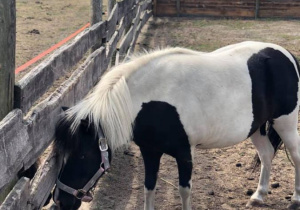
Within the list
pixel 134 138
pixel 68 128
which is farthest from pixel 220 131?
pixel 68 128

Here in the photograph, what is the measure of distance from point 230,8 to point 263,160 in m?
12.1

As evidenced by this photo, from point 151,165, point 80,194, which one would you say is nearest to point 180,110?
point 151,165

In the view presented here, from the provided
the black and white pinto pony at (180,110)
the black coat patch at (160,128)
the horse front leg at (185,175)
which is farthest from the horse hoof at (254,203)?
the black coat patch at (160,128)

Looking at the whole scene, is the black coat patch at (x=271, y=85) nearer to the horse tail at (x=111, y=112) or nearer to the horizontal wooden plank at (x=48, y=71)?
the horse tail at (x=111, y=112)

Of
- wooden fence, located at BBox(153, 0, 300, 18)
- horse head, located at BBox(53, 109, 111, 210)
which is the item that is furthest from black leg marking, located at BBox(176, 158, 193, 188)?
wooden fence, located at BBox(153, 0, 300, 18)

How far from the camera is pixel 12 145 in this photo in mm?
2822

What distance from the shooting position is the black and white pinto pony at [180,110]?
11.8 ft

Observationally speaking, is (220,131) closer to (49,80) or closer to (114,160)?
(49,80)

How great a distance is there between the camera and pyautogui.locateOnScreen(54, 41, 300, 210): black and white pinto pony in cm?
360

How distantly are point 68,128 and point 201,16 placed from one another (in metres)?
13.5

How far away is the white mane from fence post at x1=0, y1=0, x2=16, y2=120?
726 millimetres

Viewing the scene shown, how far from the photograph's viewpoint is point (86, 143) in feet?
11.8

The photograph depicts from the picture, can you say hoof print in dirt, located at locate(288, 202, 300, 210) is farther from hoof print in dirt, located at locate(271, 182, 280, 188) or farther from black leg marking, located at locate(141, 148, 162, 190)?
black leg marking, located at locate(141, 148, 162, 190)

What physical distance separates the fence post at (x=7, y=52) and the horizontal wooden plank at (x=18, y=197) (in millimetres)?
415
